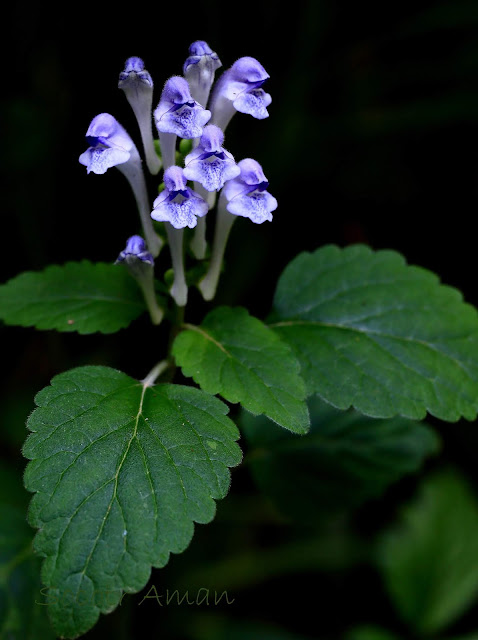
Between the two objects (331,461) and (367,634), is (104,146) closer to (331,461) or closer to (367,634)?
(331,461)

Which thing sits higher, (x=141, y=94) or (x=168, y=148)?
(x=141, y=94)

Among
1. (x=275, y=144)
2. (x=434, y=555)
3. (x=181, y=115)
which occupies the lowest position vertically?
(x=434, y=555)

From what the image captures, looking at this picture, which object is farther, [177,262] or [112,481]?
[177,262]

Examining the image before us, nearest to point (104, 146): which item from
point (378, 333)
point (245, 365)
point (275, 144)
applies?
point (245, 365)

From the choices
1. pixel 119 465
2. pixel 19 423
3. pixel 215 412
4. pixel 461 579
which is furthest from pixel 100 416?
pixel 461 579

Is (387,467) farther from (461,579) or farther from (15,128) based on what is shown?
(15,128)

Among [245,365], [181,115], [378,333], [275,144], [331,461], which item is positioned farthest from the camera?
[275,144]

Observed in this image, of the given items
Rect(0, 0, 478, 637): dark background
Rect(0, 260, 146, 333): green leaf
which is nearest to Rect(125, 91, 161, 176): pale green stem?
Rect(0, 260, 146, 333): green leaf

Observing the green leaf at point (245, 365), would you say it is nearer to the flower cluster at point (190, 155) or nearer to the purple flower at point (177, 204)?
the flower cluster at point (190, 155)
